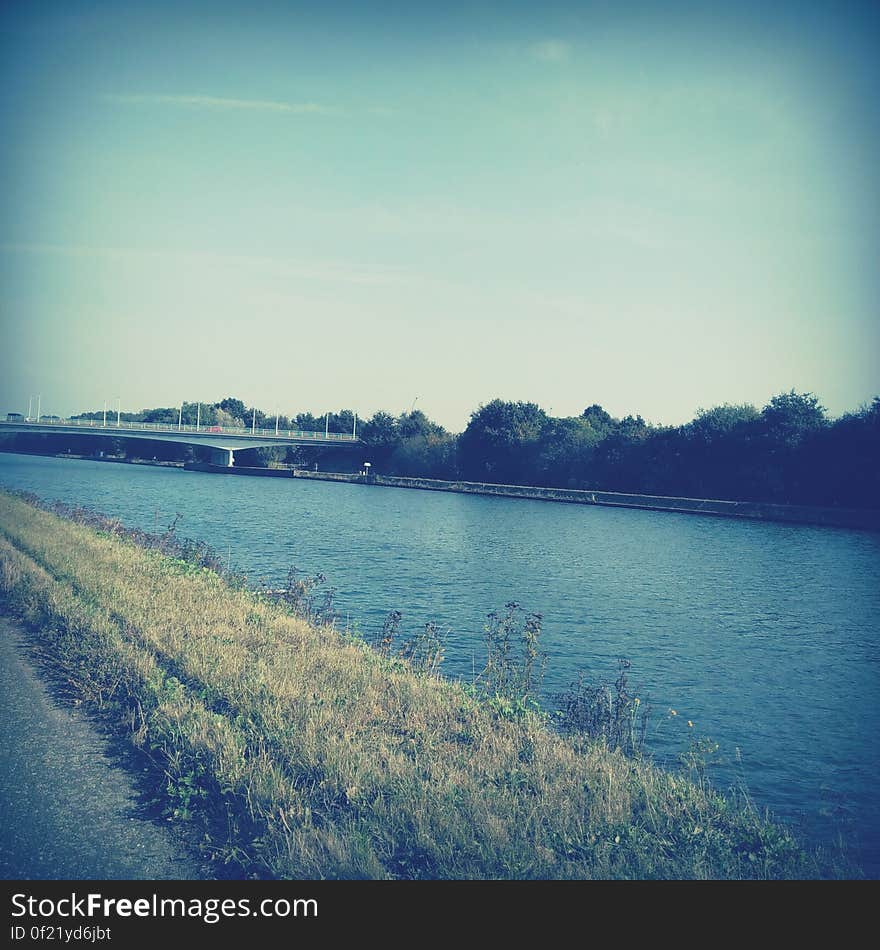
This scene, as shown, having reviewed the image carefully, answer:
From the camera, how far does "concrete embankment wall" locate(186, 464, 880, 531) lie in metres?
65.9

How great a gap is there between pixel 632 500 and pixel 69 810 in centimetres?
8208

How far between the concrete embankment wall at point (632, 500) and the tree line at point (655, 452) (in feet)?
8.48

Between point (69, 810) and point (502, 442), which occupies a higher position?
point (502, 442)

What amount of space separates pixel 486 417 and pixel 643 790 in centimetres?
10402

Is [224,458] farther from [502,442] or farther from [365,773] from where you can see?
[365,773]

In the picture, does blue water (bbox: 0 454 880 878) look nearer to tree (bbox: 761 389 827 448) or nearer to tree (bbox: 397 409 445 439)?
tree (bbox: 761 389 827 448)

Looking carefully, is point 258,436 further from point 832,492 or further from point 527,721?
point 527,721

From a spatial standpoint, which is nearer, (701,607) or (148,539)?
(701,607)

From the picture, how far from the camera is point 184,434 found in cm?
11181

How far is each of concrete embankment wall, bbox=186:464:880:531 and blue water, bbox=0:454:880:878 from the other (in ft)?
26.8

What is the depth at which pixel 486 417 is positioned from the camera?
366ft

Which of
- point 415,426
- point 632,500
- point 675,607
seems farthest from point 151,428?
point 675,607

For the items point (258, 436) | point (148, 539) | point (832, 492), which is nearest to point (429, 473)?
point (258, 436)
